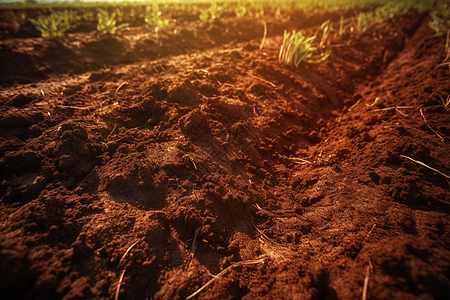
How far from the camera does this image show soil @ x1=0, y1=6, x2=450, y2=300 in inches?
45.9

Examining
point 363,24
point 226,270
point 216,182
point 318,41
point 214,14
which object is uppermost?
point 363,24

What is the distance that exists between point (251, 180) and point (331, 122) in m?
1.64

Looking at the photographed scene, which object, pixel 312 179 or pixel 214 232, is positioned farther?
pixel 312 179

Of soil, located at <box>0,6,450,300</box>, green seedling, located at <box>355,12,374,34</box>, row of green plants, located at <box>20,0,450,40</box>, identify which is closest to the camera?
soil, located at <box>0,6,450,300</box>

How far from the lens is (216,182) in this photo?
178 centimetres

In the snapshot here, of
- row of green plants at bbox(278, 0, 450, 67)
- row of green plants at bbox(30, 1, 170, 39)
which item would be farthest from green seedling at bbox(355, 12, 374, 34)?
row of green plants at bbox(30, 1, 170, 39)

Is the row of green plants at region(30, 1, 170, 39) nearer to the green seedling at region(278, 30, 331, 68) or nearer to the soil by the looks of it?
the soil

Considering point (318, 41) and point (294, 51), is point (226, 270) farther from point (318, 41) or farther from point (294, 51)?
point (318, 41)

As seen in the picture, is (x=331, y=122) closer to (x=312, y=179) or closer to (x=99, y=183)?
(x=312, y=179)

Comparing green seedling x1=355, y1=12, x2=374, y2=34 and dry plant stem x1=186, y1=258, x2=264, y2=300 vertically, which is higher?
green seedling x1=355, y1=12, x2=374, y2=34

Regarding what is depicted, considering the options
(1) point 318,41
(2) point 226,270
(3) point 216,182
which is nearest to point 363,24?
(1) point 318,41

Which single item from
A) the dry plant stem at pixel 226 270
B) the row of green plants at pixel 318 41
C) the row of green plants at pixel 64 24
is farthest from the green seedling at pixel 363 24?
the dry plant stem at pixel 226 270

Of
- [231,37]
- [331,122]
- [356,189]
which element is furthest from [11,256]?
[231,37]

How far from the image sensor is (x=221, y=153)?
2061 mm
